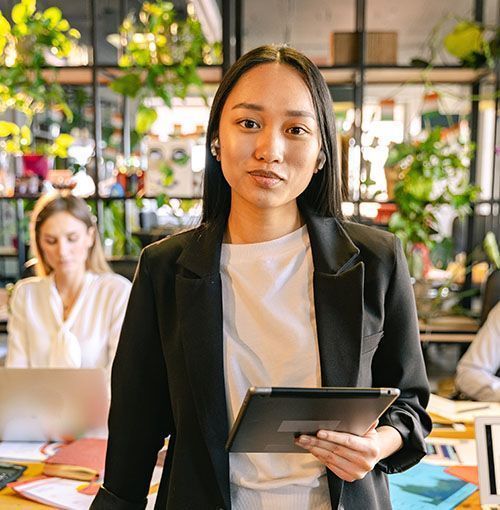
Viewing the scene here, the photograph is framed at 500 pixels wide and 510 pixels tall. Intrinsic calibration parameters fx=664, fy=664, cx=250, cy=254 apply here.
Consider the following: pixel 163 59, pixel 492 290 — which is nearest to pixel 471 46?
pixel 492 290

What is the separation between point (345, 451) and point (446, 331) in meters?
2.70

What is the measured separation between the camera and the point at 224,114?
1.11 metres

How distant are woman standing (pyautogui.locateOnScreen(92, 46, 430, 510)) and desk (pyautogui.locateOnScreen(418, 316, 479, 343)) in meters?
2.42

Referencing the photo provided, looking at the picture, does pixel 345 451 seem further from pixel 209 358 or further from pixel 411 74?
pixel 411 74

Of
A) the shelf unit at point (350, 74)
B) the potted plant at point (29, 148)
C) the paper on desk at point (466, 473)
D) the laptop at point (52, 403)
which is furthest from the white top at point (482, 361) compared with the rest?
the potted plant at point (29, 148)

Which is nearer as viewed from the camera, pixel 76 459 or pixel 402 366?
pixel 402 366

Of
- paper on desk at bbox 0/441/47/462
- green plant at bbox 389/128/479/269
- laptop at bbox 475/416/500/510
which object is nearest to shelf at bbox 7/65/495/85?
green plant at bbox 389/128/479/269

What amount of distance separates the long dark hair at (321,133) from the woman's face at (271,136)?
2cm

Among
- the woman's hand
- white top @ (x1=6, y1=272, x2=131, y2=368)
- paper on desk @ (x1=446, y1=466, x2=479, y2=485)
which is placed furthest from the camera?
white top @ (x1=6, y1=272, x2=131, y2=368)

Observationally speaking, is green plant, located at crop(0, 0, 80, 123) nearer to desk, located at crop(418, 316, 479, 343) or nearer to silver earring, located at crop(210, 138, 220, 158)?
desk, located at crop(418, 316, 479, 343)

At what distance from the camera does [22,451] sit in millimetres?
1867

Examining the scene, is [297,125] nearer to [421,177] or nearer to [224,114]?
[224,114]

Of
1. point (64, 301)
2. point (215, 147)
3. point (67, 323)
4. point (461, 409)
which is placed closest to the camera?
point (215, 147)

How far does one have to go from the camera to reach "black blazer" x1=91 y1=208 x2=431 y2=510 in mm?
1081
